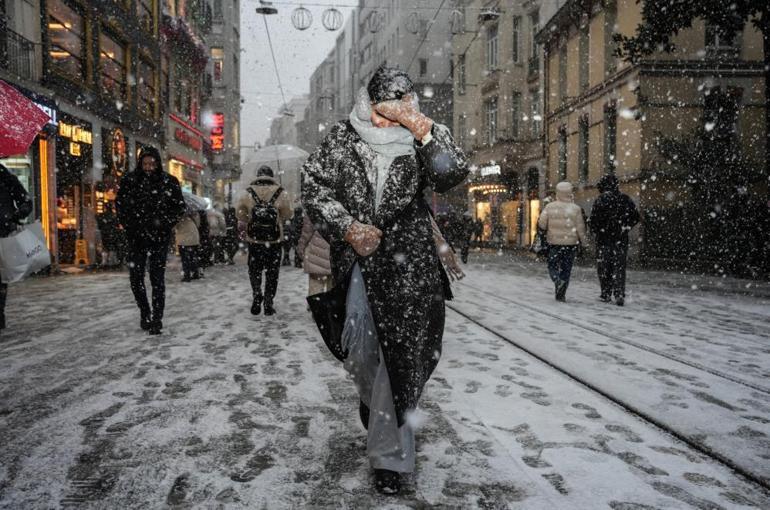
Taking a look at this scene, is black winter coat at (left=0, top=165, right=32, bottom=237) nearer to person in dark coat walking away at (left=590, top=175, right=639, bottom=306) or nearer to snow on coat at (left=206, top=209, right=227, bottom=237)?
person in dark coat walking away at (left=590, top=175, right=639, bottom=306)

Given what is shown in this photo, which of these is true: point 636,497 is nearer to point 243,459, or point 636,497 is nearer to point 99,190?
point 243,459

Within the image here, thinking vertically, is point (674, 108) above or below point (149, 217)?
above

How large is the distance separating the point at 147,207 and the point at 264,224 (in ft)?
5.27

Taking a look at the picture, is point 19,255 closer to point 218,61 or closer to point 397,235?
point 397,235

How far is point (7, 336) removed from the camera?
6.34 meters

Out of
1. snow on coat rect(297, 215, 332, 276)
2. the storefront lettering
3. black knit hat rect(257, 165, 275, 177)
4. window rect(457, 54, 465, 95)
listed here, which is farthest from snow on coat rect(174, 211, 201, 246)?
Answer: window rect(457, 54, 465, 95)

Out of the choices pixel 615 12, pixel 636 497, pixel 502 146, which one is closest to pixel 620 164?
pixel 615 12

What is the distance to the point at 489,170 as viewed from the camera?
34.8m

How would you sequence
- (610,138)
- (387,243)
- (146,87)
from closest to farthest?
(387,243) < (610,138) < (146,87)

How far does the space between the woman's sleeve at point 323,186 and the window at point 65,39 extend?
15.7 meters

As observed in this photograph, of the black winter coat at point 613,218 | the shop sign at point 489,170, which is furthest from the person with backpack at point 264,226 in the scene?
the shop sign at point 489,170

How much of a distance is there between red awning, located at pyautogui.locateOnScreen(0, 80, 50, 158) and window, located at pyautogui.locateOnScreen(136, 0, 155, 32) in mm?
19146

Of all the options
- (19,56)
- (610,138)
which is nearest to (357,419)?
(19,56)

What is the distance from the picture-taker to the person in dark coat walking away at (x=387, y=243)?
270cm
